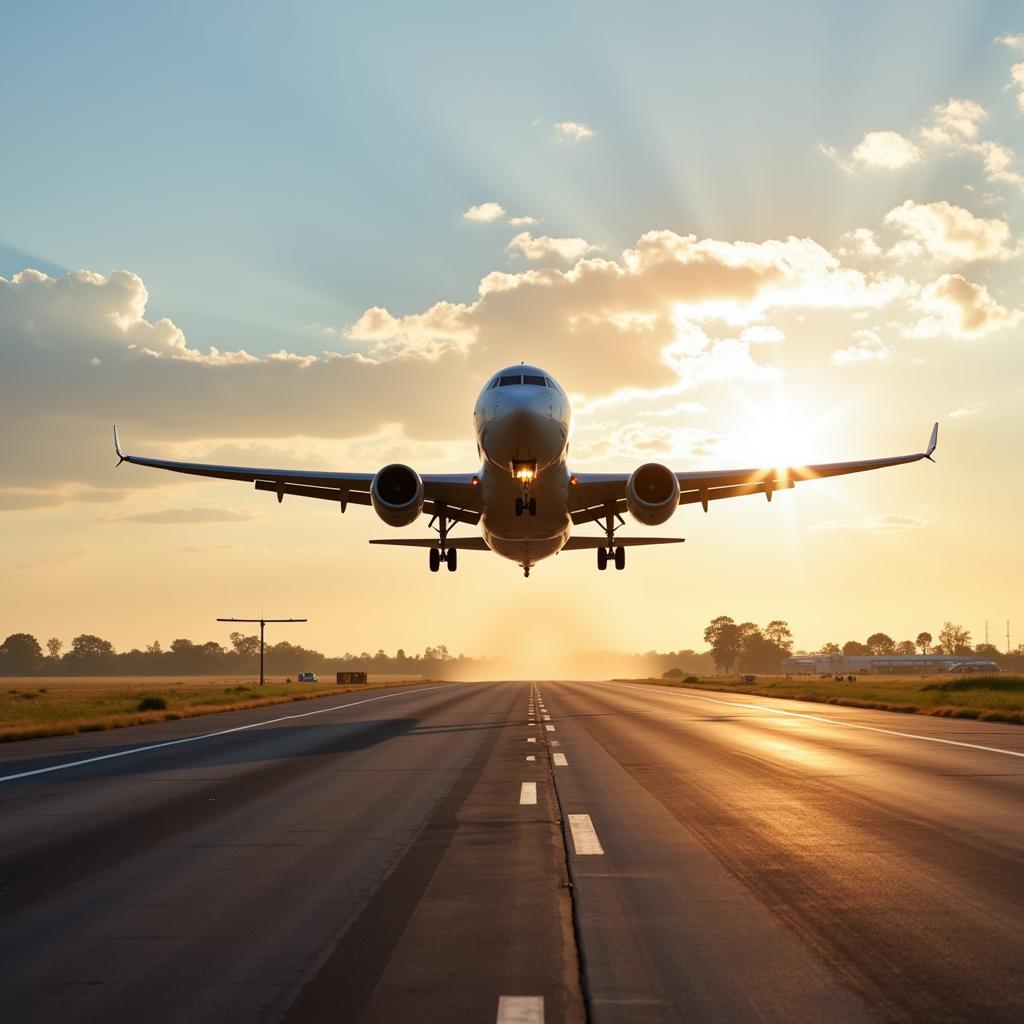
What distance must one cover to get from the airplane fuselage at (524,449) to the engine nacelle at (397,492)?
6.07 feet

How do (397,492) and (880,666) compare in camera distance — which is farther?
(880,666)

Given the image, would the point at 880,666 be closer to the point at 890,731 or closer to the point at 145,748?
the point at 890,731

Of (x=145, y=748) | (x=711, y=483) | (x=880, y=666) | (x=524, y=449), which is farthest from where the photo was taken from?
(x=880, y=666)

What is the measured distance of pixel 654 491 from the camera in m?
27.6

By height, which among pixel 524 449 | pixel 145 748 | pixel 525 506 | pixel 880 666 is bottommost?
pixel 145 748

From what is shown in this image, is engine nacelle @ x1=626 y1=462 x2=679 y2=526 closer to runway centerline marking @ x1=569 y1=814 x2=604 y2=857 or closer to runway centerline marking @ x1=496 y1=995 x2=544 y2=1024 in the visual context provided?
runway centerline marking @ x1=569 y1=814 x2=604 y2=857

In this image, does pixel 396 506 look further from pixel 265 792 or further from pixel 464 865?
pixel 464 865

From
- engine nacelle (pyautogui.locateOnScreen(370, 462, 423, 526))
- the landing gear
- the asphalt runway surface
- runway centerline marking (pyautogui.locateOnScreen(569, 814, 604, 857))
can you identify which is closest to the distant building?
the landing gear

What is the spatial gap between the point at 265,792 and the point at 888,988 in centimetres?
865

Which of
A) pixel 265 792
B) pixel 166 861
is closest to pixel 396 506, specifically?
pixel 265 792

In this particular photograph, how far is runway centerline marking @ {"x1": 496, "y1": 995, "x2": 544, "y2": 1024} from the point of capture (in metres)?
4.13

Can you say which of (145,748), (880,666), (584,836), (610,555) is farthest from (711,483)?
(880,666)

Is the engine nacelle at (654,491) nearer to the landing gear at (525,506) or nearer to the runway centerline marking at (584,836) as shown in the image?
the landing gear at (525,506)

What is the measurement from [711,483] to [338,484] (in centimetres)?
1113
